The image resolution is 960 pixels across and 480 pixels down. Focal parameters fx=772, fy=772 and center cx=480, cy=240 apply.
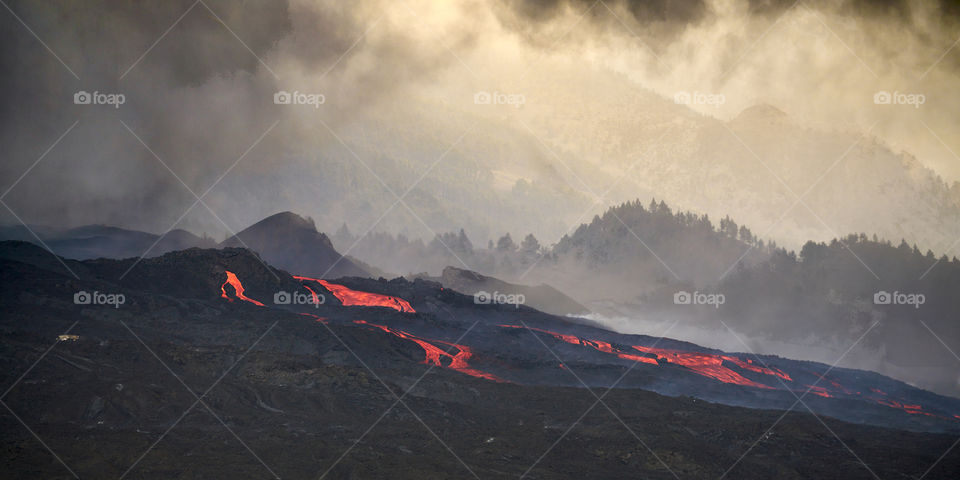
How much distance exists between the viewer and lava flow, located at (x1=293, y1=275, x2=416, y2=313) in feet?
386

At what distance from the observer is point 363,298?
121 meters

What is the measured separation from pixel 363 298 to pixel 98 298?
152 ft

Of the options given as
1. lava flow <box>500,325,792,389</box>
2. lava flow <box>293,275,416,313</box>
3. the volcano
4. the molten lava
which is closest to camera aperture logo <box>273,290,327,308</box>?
the volcano

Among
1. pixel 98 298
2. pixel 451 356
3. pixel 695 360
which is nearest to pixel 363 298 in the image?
pixel 451 356

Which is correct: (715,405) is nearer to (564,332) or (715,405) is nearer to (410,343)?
(410,343)

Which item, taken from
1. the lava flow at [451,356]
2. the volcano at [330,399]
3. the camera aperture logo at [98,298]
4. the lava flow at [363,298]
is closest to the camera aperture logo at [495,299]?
the lava flow at [363,298]

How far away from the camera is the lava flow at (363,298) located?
118 metres

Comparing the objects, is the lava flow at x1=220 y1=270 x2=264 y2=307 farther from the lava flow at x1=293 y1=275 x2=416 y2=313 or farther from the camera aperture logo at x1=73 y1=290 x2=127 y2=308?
the camera aperture logo at x1=73 y1=290 x2=127 y2=308

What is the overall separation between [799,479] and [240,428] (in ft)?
124

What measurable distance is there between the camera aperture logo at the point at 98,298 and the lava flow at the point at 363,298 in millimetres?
36757

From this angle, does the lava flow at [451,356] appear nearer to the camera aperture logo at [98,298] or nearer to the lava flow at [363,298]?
the lava flow at [363,298]

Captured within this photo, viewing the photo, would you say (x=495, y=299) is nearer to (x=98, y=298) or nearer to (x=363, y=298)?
(x=363, y=298)

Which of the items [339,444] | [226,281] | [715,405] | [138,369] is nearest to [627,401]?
[715,405]

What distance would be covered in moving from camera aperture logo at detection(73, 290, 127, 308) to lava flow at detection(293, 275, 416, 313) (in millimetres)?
36757
